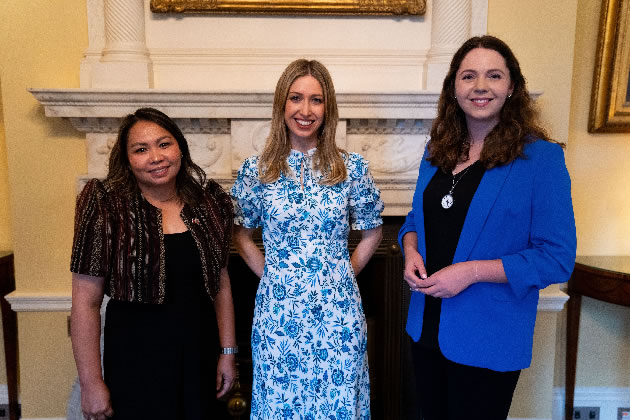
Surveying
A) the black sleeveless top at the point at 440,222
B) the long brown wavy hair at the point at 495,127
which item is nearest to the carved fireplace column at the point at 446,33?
the long brown wavy hair at the point at 495,127

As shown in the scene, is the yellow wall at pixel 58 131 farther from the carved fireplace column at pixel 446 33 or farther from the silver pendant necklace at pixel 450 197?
the silver pendant necklace at pixel 450 197

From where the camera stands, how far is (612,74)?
2.50 m

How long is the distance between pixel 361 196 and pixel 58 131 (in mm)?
1627

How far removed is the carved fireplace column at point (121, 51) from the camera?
89.1 inches

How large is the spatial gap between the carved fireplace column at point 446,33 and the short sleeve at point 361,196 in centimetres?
92

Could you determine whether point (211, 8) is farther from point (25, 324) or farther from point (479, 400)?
point (479, 400)

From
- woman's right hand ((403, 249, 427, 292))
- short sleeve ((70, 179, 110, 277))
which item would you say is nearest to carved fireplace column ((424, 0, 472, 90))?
woman's right hand ((403, 249, 427, 292))

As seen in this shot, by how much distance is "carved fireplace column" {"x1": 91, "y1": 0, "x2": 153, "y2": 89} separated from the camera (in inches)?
89.1

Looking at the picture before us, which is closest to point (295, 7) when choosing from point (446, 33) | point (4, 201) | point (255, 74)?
point (255, 74)

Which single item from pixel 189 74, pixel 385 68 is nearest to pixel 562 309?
pixel 385 68

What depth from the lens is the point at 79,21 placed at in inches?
90.3

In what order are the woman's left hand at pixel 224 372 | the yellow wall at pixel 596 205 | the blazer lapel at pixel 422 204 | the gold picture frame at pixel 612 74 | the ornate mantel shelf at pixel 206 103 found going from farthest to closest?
the yellow wall at pixel 596 205 < the gold picture frame at pixel 612 74 < the ornate mantel shelf at pixel 206 103 < the woman's left hand at pixel 224 372 < the blazer lapel at pixel 422 204

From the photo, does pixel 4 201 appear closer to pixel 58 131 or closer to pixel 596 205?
pixel 58 131

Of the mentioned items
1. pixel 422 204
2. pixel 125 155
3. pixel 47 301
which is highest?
pixel 125 155
